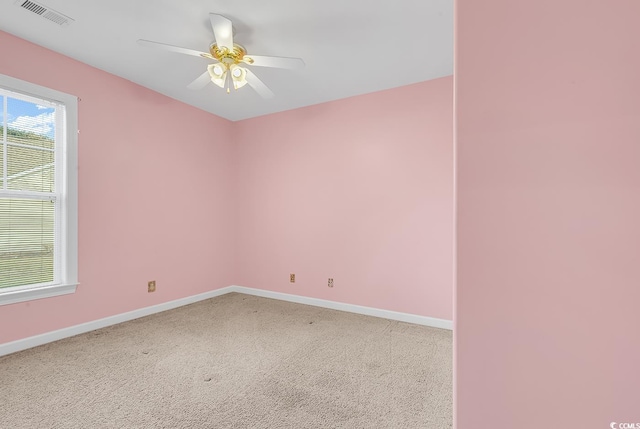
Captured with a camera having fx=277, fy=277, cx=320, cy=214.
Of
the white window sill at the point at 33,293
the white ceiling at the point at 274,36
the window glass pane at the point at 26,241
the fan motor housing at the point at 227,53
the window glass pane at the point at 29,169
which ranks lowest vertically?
the white window sill at the point at 33,293

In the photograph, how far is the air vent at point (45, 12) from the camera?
6.23 feet

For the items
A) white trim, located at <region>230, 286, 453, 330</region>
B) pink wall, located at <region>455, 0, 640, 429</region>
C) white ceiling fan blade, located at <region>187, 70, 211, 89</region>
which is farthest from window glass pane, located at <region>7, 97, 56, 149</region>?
pink wall, located at <region>455, 0, 640, 429</region>

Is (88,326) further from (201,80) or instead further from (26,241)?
(201,80)

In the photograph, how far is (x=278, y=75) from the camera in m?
2.82

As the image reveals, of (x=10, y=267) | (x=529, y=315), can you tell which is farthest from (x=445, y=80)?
(x=10, y=267)

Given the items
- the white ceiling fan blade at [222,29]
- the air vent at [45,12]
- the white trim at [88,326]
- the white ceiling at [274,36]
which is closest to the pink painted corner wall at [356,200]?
the white ceiling at [274,36]

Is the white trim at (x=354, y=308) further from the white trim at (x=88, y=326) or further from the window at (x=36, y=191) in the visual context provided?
the window at (x=36, y=191)

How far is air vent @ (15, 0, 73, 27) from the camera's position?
74.7 inches

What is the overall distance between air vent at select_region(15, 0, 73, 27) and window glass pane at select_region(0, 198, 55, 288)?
1.46 meters

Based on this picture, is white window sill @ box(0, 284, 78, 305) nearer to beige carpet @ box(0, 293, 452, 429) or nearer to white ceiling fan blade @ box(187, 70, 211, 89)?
beige carpet @ box(0, 293, 452, 429)

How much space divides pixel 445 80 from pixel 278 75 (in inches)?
67.4

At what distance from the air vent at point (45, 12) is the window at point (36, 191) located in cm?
63

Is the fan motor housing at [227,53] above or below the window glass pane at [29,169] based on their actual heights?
above

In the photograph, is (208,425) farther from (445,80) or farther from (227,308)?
(445,80)
